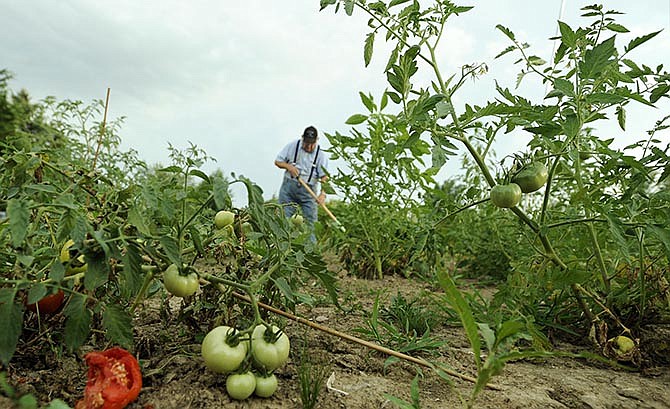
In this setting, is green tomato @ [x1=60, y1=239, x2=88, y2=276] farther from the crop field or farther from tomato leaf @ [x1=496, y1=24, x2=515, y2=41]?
tomato leaf @ [x1=496, y1=24, x2=515, y2=41]

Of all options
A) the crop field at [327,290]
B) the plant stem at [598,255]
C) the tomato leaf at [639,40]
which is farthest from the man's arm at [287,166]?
the tomato leaf at [639,40]

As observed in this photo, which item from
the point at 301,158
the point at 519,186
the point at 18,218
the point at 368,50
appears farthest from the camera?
the point at 301,158

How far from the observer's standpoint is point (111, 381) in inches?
44.8

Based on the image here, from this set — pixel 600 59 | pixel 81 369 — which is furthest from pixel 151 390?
pixel 600 59

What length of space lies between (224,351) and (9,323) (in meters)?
0.45

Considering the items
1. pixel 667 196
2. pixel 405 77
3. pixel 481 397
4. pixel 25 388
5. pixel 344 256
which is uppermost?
pixel 405 77

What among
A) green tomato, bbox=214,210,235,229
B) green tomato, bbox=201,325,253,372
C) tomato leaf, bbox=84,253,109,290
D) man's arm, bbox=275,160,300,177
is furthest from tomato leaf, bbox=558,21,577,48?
man's arm, bbox=275,160,300,177

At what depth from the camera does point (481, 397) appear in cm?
139

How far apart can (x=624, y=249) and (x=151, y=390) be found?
52.5 inches

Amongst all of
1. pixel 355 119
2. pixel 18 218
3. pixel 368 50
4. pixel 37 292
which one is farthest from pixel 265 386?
pixel 355 119

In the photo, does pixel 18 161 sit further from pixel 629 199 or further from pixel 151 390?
pixel 629 199

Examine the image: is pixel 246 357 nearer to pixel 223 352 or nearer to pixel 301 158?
Answer: pixel 223 352

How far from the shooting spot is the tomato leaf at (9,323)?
980 mm

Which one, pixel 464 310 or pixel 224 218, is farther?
pixel 224 218
